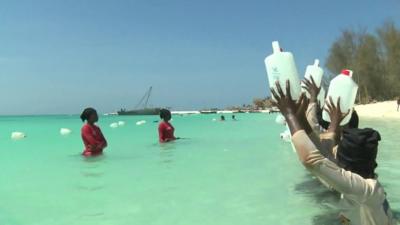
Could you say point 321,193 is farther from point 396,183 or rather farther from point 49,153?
point 49,153

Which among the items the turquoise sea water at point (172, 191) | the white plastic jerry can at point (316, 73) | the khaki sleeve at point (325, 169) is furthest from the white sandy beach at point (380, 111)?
the khaki sleeve at point (325, 169)

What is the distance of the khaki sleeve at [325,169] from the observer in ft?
9.02

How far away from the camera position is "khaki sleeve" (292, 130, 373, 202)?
2750mm

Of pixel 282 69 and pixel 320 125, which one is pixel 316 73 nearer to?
pixel 320 125

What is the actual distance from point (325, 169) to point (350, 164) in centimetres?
49

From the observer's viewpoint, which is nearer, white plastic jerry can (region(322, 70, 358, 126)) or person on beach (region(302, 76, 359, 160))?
person on beach (region(302, 76, 359, 160))

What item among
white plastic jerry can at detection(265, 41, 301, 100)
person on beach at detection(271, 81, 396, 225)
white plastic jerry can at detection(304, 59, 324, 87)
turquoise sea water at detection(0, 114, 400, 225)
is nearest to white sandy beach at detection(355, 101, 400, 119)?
turquoise sea water at detection(0, 114, 400, 225)

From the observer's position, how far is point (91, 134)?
1012cm

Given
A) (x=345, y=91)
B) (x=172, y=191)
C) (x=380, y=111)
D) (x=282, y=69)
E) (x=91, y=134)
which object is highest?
(x=282, y=69)

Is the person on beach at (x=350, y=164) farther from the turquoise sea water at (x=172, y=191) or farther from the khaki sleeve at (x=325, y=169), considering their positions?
the turquoise sea water at (x=172, y=191)

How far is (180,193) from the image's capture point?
640cm

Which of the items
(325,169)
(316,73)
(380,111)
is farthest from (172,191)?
(380,111)

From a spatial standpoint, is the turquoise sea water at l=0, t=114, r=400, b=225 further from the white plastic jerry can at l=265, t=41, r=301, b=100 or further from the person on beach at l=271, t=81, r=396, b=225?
the person on beach at l=271, t=81, r=396, b=225

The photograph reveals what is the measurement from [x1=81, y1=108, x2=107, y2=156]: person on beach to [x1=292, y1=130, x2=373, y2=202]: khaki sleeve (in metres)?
7.63
